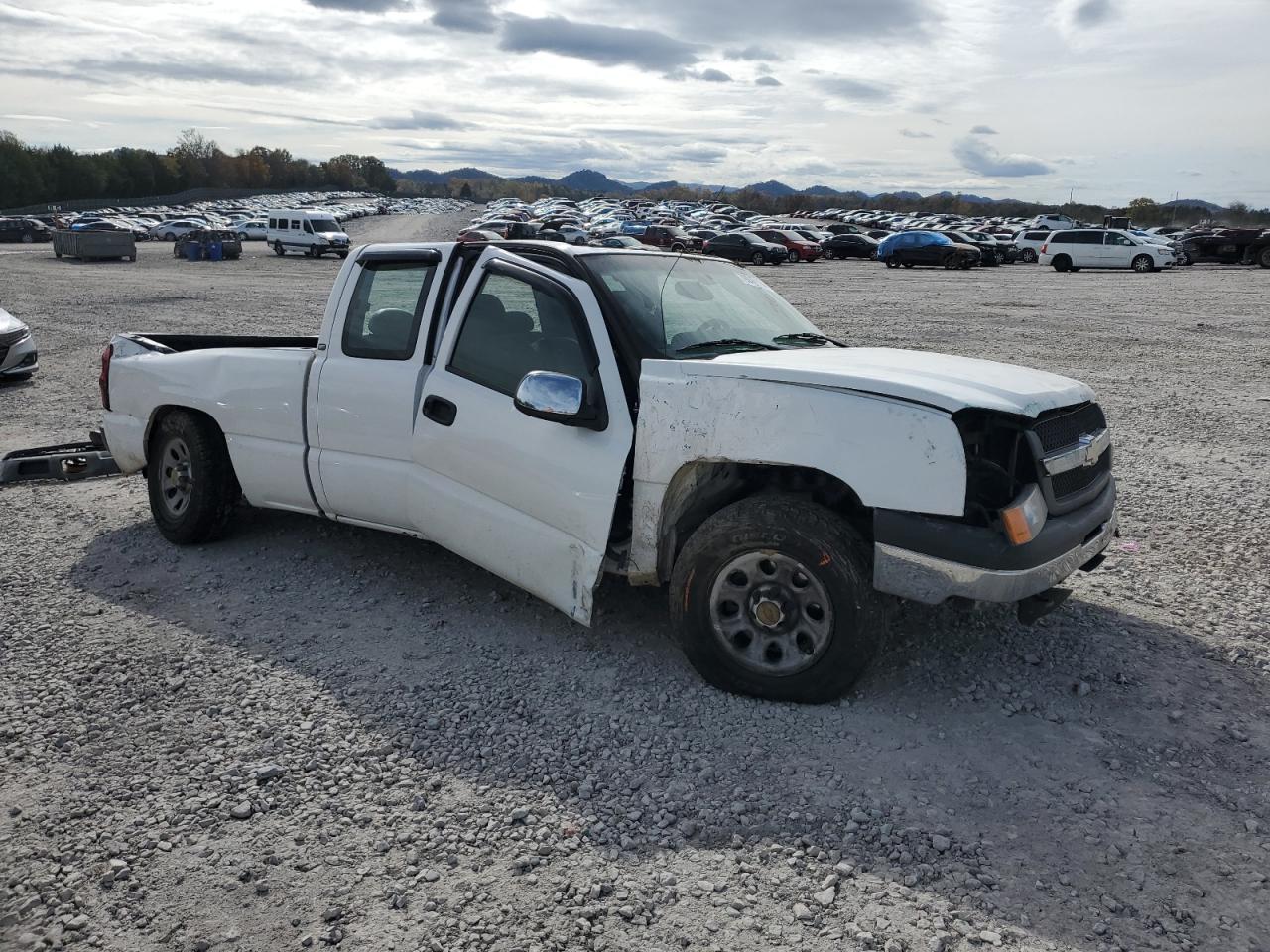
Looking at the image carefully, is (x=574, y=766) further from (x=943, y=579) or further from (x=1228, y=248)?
(x=1228, y=248)

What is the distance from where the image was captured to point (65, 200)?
114 meters

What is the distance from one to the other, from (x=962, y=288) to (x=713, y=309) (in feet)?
84.0

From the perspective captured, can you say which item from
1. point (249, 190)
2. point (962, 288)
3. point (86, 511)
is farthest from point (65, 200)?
point (86, 511)

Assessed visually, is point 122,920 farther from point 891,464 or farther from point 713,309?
point 713,309

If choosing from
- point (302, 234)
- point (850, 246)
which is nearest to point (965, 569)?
point (850, 246)

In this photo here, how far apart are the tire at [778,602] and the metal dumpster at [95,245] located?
4230cm

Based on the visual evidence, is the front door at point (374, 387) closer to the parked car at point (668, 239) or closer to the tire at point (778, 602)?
the tire at point (778, 602)

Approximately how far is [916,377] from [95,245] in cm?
4284

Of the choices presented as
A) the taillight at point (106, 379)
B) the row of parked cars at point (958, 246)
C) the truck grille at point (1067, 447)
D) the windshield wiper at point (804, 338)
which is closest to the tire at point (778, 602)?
the truck grille at point (1067, 447)

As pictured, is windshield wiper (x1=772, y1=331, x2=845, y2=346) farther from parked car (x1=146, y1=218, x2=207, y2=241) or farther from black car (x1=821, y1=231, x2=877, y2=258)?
parked car (x1=146, y1=218, x2=207, y2=241)

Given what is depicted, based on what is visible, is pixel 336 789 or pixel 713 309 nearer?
pixel 336 789

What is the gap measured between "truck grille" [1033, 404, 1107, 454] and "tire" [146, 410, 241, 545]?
14.3ft

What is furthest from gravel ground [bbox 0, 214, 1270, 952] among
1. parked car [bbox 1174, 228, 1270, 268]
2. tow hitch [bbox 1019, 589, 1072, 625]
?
parked car [bbox 1174, 228, 1270, 268]

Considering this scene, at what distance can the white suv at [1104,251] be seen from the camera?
3744 centimetres
